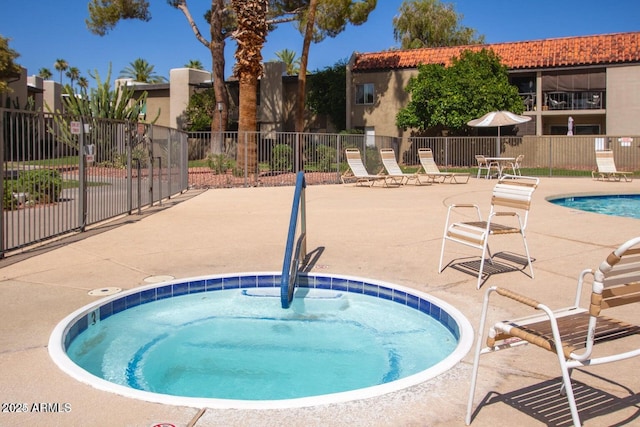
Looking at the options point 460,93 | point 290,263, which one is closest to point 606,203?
point 290,263

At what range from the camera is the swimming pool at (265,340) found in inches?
165

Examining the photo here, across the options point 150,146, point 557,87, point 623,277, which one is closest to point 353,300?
point 623,277

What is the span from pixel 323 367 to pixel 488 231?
8.71 feet

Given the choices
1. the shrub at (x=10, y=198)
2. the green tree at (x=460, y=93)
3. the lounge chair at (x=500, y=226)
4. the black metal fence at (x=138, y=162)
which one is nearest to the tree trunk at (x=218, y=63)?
the black metal fence at (x=138, y=162)

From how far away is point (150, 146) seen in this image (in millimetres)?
13977

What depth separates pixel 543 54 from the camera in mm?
36312

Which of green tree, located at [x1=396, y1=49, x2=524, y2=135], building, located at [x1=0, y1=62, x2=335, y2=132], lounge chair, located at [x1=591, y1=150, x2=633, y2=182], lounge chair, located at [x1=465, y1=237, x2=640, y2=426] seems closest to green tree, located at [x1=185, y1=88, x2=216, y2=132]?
building, located at [x1=0, y1=62, x2=335, y2=132]

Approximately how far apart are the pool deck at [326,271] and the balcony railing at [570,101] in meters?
22.4

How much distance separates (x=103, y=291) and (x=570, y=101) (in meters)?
34.9

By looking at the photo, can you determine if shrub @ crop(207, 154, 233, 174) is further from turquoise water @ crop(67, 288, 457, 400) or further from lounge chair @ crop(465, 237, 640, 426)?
lounge chair @ crop(465, 237, 640, 426)

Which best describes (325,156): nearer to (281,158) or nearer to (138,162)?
(281,158)

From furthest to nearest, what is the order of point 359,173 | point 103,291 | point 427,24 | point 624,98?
1. point 427,24
2. point 624,98
3. point 359,173
4. point 103,291

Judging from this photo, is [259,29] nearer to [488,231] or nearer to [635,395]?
[488,231]

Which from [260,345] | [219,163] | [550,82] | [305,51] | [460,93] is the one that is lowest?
[260,345]
